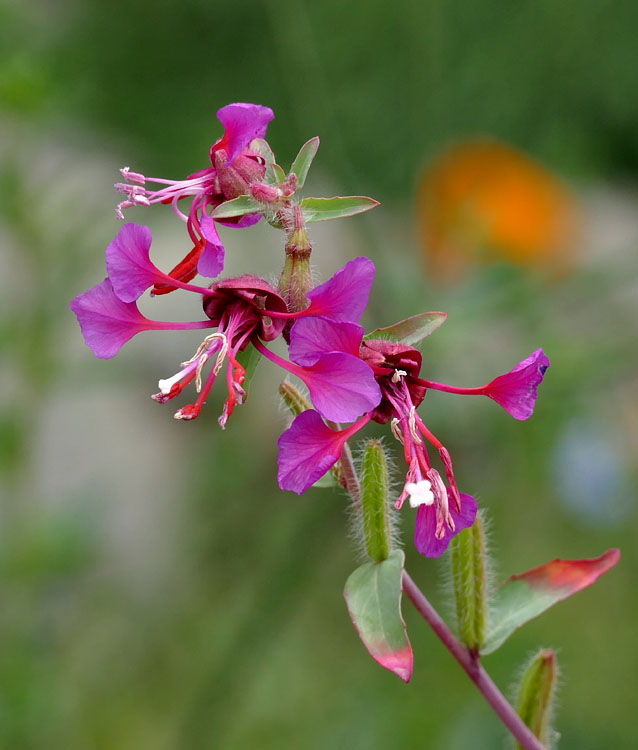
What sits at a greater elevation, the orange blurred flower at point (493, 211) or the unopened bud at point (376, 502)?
the unopened bud at point (376, 502)

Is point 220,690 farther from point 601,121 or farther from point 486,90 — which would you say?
point 601,121

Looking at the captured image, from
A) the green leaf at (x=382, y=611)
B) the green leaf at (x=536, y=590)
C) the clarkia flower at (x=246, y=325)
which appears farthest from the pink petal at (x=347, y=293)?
the green leaf at (x=536, y=590)

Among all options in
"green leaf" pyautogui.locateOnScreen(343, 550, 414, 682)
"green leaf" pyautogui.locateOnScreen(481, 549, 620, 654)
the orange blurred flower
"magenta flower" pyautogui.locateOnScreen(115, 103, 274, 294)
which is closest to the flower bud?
"magenta flower" pyautogui.locateOnScreen(115, 103, 274, 294)

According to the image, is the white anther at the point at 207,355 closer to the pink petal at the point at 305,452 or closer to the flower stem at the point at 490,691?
the pink petal at the point at 305,452

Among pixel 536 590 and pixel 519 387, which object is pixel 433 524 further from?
pixel 536 590

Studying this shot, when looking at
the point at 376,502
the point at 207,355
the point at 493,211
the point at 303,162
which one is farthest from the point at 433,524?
the point at 493,211

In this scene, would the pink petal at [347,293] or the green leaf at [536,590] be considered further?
the green leaf at [536,590]

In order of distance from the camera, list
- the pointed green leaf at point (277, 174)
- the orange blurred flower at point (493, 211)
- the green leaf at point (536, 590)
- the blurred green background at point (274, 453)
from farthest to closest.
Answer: the orange blurred flower at point (493, 211) < the blurred green background at point (274, 453) < the green leaf at point (536, 590) < the pointed green leaf at point (277, 174)

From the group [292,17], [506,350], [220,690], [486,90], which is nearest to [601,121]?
[486,90]

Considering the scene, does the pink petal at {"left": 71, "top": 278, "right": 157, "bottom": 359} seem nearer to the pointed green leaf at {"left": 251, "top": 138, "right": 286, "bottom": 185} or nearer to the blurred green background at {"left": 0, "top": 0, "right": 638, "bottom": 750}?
the pointed green leaf at {"left": 251, "top": 138, "right": 286, "bottom": 185}
